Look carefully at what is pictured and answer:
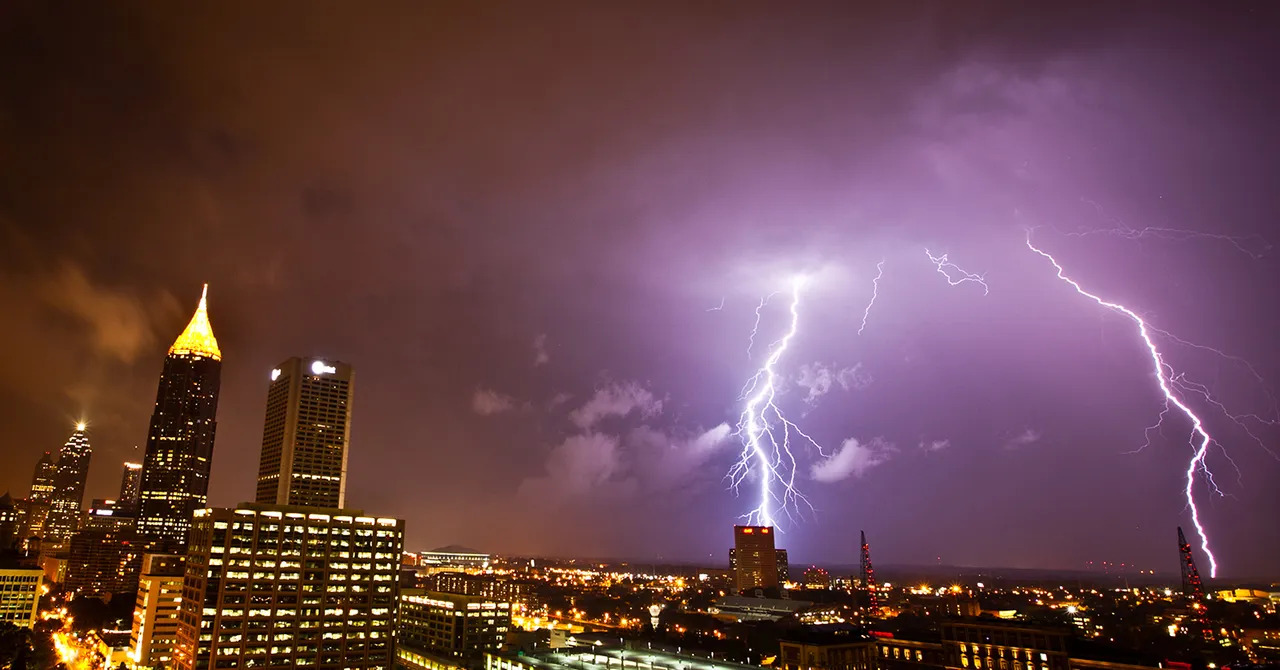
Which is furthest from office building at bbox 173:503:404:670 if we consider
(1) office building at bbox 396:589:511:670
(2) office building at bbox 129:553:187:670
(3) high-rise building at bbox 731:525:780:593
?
(3) high-rise building at bbox 731:525:780:593

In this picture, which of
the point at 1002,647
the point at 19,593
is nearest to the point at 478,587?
the point at 19,593

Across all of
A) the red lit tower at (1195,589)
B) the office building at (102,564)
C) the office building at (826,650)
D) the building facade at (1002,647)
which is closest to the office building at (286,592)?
the office building at (826,650)

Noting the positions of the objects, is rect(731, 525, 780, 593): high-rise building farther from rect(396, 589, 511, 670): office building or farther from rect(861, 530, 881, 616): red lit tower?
rect(396, 589, 511, 670): office building

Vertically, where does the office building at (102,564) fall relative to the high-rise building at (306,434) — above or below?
below

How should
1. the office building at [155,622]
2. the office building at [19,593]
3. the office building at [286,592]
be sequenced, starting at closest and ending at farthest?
the office building at [286,592] → the office building at [155,622] → the office building at [19,593]

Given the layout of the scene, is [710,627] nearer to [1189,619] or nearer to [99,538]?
[1189,619]

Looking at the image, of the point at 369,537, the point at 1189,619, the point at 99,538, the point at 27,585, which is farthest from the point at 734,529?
the point at 99,538

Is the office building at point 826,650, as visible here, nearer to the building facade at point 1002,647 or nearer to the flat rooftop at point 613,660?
the building facade at point 1002,647
